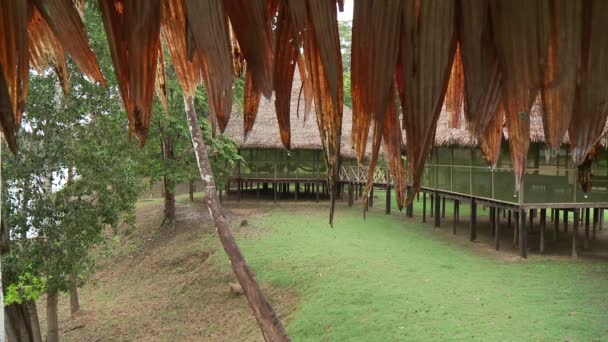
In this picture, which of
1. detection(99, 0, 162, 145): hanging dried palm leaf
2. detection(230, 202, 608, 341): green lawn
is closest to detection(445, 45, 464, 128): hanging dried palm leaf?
detection(99, 0, 162, 145): hanging dried palm leaf

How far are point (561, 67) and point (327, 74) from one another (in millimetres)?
245

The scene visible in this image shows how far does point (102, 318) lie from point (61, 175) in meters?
3.85

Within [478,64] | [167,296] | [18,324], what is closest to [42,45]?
[478,64]

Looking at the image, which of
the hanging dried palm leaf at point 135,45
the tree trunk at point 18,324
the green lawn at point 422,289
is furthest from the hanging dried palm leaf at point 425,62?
the tree trunk at point 18,324

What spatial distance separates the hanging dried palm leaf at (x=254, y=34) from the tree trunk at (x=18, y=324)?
28.0ft

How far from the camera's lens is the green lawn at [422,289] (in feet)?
20.0

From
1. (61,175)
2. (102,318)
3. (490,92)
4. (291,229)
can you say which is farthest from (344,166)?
(490,92)

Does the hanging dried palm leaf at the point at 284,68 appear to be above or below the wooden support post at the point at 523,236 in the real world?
above

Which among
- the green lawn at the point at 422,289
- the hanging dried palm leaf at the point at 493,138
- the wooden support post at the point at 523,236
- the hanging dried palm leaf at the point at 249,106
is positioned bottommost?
the green lawn at the point at 422,289

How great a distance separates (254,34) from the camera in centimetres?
49

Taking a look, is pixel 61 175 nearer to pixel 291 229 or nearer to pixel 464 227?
pixel 291 229

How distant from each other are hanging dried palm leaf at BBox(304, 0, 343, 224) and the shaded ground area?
6.04m

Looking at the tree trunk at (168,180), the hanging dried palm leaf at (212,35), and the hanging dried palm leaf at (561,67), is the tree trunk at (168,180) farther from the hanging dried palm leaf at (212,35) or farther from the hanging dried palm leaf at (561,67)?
the hanging dried palm leaf at (561,67)

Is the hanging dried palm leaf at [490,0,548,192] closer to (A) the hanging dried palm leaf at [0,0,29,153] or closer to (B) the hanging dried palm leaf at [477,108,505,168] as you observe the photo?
(B) the hanging dried palm leaf at [477,108,505,168]
